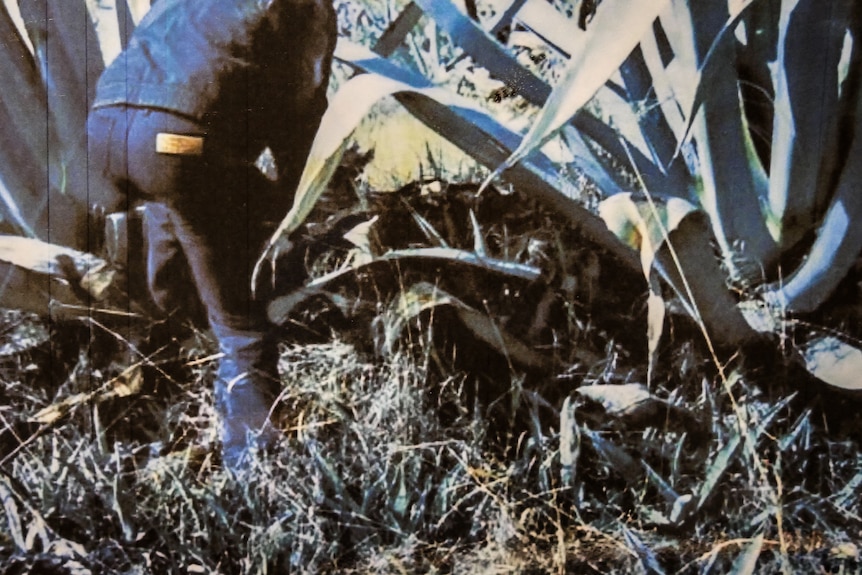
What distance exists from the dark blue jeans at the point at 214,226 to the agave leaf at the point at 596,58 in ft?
3.01

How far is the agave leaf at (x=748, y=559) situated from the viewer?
10.2ft

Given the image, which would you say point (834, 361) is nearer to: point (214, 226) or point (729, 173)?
point (729, 173)

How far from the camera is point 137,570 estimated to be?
9.82 ft

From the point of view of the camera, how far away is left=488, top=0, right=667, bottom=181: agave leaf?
299 cm

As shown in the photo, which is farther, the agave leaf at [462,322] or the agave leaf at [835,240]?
the agave leaf at [835,240]

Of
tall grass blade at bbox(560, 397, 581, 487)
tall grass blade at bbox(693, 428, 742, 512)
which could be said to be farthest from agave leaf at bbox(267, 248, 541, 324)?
tall grass blade at bbox(693, 428, 742, 512)

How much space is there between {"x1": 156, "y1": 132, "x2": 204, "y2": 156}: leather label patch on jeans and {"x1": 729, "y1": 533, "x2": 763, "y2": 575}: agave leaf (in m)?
2.53

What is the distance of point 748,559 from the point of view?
3102 millimetres

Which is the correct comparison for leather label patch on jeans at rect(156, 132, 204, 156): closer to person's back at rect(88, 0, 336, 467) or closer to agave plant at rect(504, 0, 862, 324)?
person's back at rect(88, 0, 336, 467)

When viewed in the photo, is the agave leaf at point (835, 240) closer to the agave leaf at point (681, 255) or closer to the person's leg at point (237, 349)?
the agave leaf at point (681, 255)

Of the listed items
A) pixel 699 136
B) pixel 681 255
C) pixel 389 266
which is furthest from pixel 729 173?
pixel 389 266

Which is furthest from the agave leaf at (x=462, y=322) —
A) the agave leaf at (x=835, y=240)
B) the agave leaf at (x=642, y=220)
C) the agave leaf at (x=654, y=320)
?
the agave leaf at (x=835, y=240)

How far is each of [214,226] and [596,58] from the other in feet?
5.03

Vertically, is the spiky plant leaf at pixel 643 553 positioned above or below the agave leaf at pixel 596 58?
below
